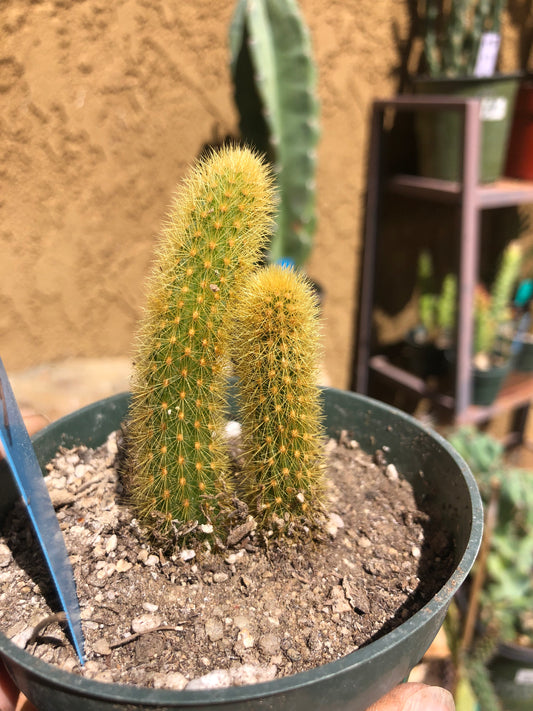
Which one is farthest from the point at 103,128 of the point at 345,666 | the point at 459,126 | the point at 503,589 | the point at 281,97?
the point at 503,589

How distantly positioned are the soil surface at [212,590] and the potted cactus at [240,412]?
1 cm

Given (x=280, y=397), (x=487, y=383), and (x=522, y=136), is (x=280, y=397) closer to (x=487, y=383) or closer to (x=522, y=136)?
(x=487, y=383)

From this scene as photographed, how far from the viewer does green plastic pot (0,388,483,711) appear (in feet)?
1.52

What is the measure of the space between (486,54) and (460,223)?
0.52m

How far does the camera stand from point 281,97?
144 cm

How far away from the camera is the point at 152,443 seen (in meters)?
0.65

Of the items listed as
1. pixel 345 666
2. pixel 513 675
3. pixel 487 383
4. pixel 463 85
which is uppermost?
pixel 463 85

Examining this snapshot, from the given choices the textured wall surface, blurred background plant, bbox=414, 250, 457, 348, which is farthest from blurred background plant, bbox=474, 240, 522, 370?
the textured wall surface

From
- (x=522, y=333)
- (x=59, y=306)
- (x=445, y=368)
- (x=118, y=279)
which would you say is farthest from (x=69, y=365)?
(x=522, y=333)

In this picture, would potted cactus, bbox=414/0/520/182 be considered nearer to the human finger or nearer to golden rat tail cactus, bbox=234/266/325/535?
golden rat tail cactus, bbox=234/266/325/535

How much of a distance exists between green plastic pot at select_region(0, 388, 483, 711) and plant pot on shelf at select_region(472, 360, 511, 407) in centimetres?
109

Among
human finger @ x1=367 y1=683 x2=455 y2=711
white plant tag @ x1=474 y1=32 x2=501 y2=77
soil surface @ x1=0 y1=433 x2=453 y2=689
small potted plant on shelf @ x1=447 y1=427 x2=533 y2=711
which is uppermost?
white plant tag @ x1=474 y1=32 x2=501 y2=77

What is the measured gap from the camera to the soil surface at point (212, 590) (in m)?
0.58

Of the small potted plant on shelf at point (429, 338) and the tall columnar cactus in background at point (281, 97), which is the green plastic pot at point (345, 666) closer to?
the tall columnar cactus in background at point (281, 97)
